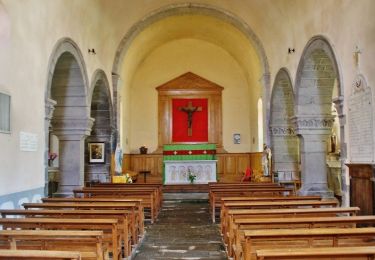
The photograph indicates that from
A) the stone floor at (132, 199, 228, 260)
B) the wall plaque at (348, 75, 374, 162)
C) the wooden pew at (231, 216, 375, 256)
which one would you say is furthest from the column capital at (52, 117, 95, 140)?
the wooden pew at (231, 216, 375, 256)

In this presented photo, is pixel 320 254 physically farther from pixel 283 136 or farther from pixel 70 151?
pixel 283 136

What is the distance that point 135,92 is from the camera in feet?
60.5

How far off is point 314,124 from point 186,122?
872cm

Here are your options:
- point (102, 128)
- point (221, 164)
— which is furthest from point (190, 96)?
point (102, 128)

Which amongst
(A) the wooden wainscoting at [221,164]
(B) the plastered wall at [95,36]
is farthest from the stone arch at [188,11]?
(A) the wooden wainscoting at [221,164]

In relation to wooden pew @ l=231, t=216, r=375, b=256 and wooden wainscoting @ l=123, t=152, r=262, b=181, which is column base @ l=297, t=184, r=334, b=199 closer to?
wooden pew @ l=231, t=216, r=375, b=256

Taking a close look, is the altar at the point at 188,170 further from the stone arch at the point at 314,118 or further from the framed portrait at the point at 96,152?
the stone arch at the point at 314,118

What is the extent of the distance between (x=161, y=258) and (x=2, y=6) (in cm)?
410

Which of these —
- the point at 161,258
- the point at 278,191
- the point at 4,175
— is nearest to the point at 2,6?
the point at 4,175

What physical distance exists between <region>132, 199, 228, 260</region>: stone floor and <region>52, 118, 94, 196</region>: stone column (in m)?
2.21

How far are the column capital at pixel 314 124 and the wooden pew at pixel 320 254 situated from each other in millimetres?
7403

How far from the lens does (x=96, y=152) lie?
12.9 meters

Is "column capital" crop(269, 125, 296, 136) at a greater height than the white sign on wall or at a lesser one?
greater

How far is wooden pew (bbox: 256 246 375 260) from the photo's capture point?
9.09 ft
